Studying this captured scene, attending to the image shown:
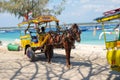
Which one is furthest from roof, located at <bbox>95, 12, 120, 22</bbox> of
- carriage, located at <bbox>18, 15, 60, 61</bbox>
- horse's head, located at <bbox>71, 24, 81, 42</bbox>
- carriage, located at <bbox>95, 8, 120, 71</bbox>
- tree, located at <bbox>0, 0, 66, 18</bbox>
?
tree, located at <bbox>0, 0, 66, 18</bbox>

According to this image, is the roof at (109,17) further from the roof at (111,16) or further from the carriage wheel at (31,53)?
the carriage wheel at (31,53)

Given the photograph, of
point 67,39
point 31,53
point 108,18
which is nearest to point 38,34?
point 31,53

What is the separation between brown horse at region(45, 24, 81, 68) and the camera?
13.0 metres

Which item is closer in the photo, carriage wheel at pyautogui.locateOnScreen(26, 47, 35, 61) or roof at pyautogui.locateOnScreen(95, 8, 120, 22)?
roof at pyautogui.locateOnScreen(95, 8, 120, 22)

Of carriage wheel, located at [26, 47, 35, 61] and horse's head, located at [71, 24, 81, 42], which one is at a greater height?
horse's head, located at [71, 24, 81, 42]

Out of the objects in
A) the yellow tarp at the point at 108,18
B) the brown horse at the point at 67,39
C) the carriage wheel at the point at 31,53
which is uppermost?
the yellow tarp at the point at 108,18

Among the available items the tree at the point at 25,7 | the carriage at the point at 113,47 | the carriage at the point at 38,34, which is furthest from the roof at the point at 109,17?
the tree at the point at 25,7

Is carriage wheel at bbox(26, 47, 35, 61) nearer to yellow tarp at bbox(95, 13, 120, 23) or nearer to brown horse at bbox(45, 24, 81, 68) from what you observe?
brown horse at bbox(45, 24, 81, 68)

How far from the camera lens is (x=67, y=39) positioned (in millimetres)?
13469

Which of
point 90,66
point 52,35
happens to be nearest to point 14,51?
point 52,35

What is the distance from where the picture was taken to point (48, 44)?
1504 cm

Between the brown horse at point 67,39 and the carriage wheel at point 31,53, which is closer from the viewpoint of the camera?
the brown horse at point 67,39

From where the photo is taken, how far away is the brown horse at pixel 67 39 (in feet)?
42.6

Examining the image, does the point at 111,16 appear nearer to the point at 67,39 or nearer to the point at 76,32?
the point at 76,32
